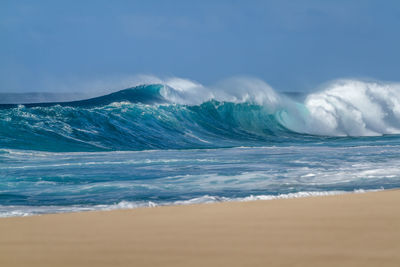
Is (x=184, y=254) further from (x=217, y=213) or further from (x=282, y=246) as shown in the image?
(x=217, y=213)

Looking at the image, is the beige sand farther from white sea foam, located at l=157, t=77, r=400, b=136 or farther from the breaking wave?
white sea foam, located at l=157, t=77, r=400, b=136

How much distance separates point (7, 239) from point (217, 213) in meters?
1.45

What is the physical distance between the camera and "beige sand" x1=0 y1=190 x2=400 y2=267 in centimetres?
259

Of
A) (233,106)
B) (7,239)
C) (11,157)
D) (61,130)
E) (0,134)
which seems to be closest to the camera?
(7,239)

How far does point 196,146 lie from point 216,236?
1313cm

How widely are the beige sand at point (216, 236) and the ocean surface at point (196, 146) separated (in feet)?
2.88

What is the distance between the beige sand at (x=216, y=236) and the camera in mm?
2592

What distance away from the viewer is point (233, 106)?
23.8 meters

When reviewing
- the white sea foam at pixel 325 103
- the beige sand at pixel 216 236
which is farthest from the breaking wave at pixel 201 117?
the beige sand at pixel 216 236

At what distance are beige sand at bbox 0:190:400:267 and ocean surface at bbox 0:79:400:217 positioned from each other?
879 millimetres

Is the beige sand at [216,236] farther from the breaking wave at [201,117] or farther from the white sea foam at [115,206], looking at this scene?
the breaking wave at [201,117]

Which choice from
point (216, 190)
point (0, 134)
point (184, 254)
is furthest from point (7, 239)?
point (0, 134)

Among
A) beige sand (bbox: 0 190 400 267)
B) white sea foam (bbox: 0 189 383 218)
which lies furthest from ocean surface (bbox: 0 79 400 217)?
beige sand (bbox: 0 190 400 267)

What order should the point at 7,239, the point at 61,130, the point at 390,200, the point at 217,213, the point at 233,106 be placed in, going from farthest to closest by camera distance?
the point at 233,106 → the point at 61,130 → the point at 390,200 → the point at 217,213 → the point at 7,239
